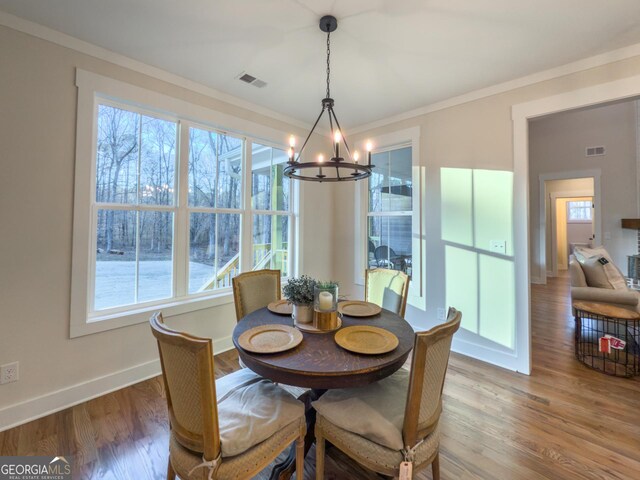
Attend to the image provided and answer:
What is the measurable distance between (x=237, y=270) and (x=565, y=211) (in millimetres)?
10750

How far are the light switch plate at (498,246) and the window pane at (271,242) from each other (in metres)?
2.40

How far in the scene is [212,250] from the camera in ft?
9.90

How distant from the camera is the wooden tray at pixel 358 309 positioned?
1.97 m

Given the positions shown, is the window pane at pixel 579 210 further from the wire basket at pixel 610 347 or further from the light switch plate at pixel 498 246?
the light switch plate at pixel 498 246

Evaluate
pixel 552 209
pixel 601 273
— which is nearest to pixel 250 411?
pixel 601 273

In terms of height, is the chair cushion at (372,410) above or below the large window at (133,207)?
below

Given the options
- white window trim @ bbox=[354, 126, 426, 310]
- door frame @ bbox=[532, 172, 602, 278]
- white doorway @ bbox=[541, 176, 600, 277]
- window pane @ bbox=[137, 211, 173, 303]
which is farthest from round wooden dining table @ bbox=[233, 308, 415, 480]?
white doorway @ bbox=[541, 176, 600, 277]


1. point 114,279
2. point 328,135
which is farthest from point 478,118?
point 114,279

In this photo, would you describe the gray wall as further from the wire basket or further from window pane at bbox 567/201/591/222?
window pane at bbox 567/201/591/222

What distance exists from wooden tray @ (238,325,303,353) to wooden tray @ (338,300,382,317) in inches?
20.0

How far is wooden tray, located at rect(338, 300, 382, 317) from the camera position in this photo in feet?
6.45

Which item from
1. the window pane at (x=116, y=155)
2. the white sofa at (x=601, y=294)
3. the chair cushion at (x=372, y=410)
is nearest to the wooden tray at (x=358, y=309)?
the chair cushion at (x=372, y=410)

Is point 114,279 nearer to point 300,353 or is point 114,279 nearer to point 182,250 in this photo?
point 182,250

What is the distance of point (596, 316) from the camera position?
285cm
